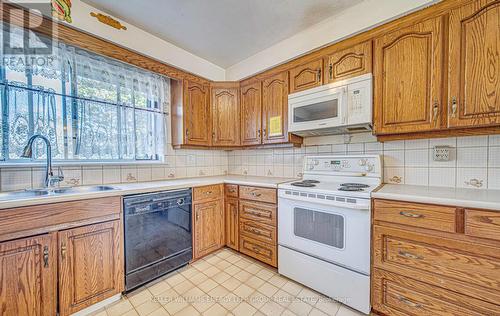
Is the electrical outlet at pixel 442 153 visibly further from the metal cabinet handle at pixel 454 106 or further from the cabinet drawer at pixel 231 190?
the cabinet drawer at pixel 231 190

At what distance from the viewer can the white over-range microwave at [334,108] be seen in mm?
1583

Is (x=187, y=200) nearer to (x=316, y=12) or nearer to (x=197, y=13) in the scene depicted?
(x=197, y=13)

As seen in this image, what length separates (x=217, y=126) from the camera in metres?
2.61

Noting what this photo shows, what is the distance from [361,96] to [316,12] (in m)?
0.87

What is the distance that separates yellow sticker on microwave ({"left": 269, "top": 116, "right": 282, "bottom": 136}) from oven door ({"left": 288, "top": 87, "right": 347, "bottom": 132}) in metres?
0.17

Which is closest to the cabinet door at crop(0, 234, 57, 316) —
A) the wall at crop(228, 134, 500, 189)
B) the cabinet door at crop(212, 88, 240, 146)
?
the cabinet door at crop(212, 88, 240, 146)

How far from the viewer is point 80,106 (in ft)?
5.73

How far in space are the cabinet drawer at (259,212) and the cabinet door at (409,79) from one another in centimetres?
121

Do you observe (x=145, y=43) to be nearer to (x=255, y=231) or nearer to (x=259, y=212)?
(x=259, y=212)

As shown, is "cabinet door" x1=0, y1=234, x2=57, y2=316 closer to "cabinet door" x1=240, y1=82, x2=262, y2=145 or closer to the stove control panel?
"cabinet door" x1=240, y1=82, x2=262, y2=145

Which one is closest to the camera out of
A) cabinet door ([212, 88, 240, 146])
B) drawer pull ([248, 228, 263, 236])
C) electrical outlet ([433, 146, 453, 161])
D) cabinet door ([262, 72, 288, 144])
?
electrical outlet ([433, 146, 453, 161])

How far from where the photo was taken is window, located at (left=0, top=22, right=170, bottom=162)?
146cm

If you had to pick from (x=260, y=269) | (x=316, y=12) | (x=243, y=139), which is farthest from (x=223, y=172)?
(x=316, y=12)

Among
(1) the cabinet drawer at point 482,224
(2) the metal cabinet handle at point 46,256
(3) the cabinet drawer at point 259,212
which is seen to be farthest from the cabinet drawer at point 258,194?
(2) the metal cabinet handle at point 46,256
